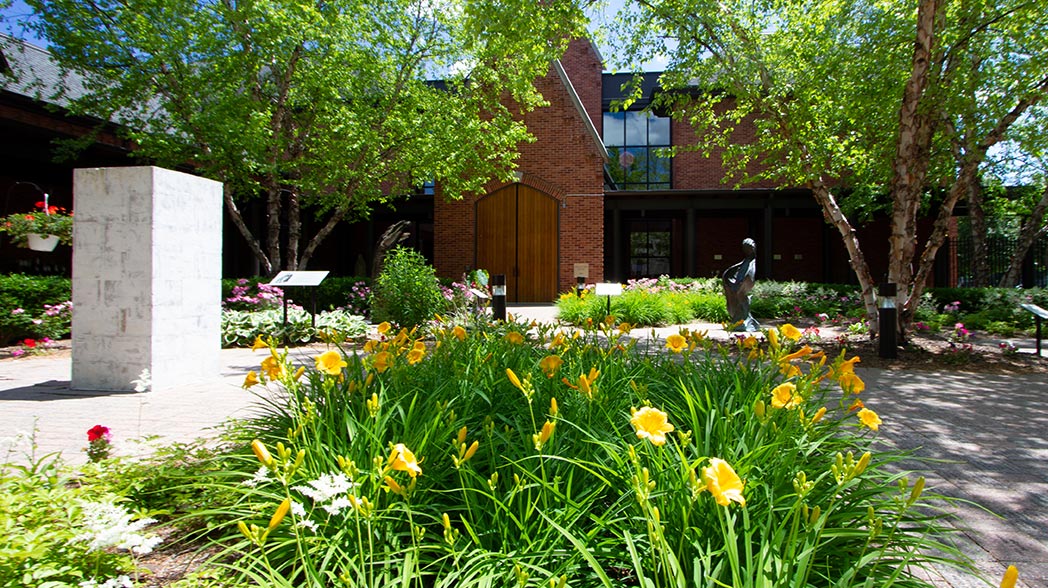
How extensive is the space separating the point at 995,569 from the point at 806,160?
25.8 feet

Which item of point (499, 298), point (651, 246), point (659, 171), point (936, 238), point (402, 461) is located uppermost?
point (659, 171)

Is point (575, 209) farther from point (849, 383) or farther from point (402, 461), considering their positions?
point (402, 461)

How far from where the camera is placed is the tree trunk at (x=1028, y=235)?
15828 mm

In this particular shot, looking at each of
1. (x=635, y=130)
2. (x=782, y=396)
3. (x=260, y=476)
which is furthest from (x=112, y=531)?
(x=635, y=130)

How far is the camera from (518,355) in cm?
396

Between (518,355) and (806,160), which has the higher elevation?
(806,160)

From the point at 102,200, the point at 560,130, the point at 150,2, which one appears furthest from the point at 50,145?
the point at 560,130

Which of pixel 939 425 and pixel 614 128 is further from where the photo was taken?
pixel 614 128

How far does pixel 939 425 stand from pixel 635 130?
2025 cm

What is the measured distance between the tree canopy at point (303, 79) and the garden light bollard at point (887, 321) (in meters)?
6.00

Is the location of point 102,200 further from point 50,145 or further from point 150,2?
point 50,145

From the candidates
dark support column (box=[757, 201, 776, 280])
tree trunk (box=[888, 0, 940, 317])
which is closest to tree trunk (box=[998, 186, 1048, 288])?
dark support column (box=[757, 201, 776, 280])

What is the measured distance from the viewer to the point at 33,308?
9602mm

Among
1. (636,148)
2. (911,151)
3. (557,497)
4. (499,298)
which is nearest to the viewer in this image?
(557,497)
